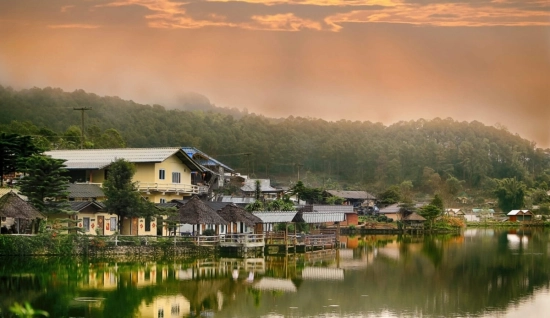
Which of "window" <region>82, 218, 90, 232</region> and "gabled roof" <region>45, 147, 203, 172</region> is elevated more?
"gabled roof" <region>45, 147, 203, 172</region>

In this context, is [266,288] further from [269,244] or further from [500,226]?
[500,226]

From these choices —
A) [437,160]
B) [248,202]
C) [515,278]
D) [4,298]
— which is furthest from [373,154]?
[4,298]

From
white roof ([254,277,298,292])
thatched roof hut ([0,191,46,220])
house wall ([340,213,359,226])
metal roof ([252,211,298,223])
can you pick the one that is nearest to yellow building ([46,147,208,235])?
metal roof ([252,211,298,223])

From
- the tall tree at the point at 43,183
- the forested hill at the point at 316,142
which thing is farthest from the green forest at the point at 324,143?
the tall tree at the point at 43,183

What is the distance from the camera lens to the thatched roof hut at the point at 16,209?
36.4 metres

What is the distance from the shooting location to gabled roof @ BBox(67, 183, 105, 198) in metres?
44.9

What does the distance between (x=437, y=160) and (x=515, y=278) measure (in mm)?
115385

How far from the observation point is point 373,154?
14762 cm

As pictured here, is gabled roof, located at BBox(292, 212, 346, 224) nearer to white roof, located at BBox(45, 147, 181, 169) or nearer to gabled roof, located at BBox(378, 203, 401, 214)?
white roof, located at BBox(45, 147, 181, 169)

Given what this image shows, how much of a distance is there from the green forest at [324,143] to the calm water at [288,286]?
61.3 m

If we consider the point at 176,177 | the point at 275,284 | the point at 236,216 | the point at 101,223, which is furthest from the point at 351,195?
the point at 275,284

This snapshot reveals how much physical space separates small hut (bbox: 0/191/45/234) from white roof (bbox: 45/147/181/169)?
35.3 ft

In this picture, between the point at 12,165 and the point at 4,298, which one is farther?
the point at 12,165

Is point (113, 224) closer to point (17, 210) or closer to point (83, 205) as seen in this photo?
point (83, 205)
